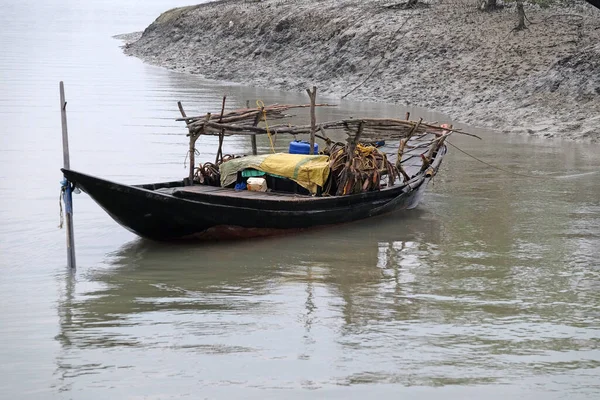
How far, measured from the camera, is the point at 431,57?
85.7 feet

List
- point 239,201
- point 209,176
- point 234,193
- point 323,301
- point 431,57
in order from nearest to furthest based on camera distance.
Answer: point 323,301, point 239,201, point 234,193, point 209,176, point 431,57

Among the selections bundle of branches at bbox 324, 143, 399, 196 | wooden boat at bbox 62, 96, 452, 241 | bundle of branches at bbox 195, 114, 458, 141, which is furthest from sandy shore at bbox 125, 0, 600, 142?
bundle of branches at bbox 324, 143, 399, 196

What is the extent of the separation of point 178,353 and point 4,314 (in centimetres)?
213

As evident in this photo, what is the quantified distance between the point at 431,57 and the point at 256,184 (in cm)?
1558

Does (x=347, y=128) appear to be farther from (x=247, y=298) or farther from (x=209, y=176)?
(x=247, y=298)

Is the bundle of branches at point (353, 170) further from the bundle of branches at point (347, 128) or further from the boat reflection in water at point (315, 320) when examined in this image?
the boat reflection in water at point (315, 320)

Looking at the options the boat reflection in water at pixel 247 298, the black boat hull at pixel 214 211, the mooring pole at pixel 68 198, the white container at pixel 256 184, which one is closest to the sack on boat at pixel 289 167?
the white container at pixel 256 184

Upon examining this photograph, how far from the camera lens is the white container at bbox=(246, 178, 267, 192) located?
1184 centimetres

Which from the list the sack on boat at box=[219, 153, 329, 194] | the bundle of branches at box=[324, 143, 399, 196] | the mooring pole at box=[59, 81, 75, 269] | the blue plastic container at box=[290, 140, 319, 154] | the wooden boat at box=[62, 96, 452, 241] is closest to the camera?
the mooring pole at box=[59, 81, 75, 269]

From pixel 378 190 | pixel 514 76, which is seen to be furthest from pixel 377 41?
pixel 378 190

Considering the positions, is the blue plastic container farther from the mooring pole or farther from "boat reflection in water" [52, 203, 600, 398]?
the mooring pole

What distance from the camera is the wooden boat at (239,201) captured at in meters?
10.3

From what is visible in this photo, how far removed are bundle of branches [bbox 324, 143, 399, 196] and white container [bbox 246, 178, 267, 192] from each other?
0.87m

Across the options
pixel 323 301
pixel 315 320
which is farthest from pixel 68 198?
pixel 315 320
